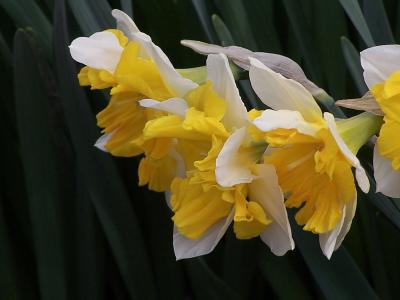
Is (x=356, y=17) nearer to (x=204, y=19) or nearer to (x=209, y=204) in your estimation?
(x=204, y=19)

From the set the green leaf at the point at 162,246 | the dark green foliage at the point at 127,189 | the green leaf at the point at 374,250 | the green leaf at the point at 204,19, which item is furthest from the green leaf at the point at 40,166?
the green leaf at the point at 374,250

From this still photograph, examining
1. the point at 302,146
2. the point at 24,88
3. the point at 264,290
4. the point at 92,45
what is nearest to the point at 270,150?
the point at 302,146

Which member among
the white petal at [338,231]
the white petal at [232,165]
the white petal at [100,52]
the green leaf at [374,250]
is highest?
the white petal at [100,52]

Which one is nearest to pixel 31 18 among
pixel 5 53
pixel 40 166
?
pixel 5 53

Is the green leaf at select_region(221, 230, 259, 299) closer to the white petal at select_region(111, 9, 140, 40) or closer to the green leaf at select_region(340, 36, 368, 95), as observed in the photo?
the green leaf at select_region(340, 36, 368, 95)

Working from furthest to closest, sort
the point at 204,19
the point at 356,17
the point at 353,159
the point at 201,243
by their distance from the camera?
the point at 204,19 < the point at 356,17 < the point at 201,243 < the point at 353,159

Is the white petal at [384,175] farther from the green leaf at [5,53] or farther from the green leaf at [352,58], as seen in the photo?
the green leaf at [5,53]

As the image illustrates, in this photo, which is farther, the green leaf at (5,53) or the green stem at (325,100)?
the green leaf at (5,53)
